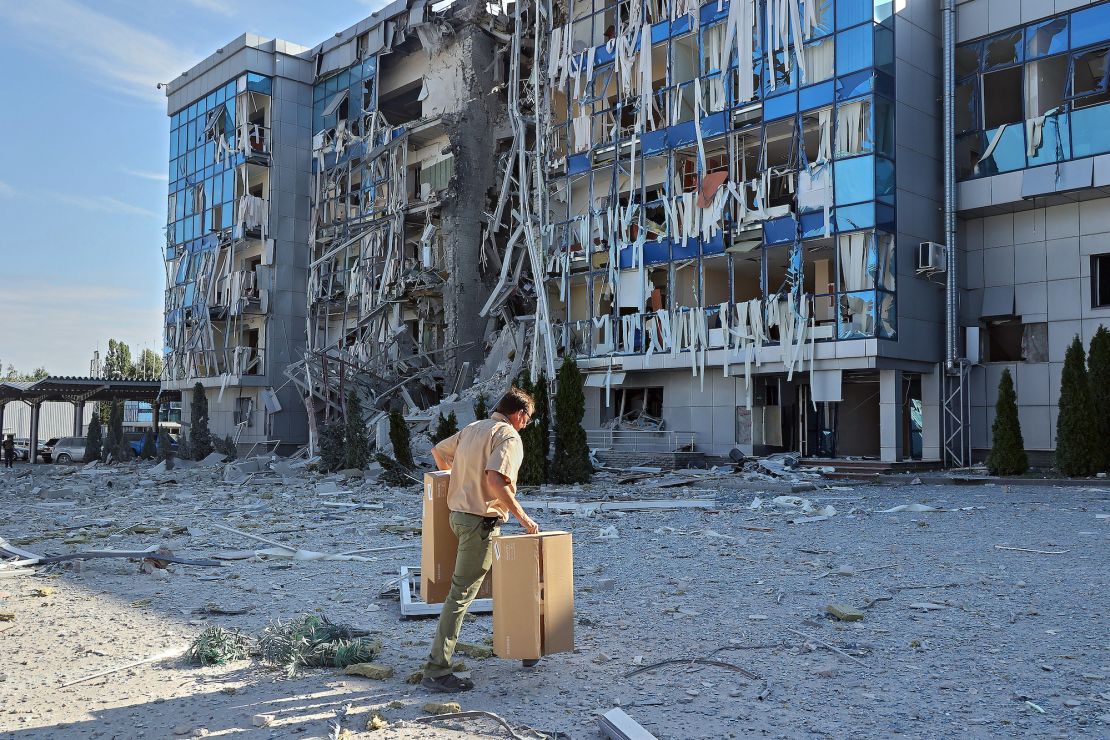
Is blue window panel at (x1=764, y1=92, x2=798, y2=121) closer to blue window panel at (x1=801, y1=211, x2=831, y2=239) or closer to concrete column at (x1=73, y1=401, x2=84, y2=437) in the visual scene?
blue window panel at (x1=801, y1=211, x2=831, y2=239)

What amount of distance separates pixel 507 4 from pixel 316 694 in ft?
111

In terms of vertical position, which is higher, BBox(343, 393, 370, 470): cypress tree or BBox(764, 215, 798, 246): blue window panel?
BBox(764, 215, 798, 246): blue window panel

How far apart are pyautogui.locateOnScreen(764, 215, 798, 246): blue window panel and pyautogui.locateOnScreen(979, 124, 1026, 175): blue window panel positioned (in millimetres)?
5104

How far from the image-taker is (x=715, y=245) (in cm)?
2589

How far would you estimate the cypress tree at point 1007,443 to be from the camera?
19.8 meters

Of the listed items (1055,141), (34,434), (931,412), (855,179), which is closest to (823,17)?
(855,179)

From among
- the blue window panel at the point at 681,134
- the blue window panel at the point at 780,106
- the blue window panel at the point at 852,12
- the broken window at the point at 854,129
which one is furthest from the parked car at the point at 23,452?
the blue window panel at the point at 852,12

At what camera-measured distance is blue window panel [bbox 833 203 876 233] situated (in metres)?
22.5

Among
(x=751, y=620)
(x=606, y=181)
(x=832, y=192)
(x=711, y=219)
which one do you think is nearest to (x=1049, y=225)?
(x=832, y=192)

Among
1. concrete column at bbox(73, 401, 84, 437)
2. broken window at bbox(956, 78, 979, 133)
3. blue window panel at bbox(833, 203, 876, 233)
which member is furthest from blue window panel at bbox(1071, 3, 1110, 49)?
concrete column at bbox(73, 401, 84, 437)

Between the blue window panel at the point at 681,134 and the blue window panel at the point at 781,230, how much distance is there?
3755mm

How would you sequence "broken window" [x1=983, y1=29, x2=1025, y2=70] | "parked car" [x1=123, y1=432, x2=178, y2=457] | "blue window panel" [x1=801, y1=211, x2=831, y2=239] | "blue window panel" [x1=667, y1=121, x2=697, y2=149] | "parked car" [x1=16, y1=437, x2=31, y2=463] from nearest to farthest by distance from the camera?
"blue window panel" [x1=801, y1=211, x2=831, y2=239]
"broken window" [x1=983, y1=29, x2=1025, y2=70]
"blue window panel" [x1=667, y1=121, x2=697, y2=149]
"parked car" [x1=123, y1=432, x2=178, y2=457]
"parked car" [x1=16, y1=437, x2=31, y2=463]

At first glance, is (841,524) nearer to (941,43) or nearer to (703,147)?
(703,147)

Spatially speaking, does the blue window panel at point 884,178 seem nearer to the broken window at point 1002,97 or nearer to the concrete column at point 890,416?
the broken window at point 1002,97
